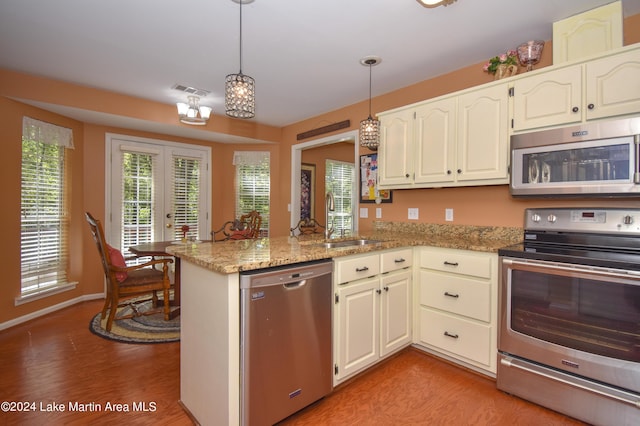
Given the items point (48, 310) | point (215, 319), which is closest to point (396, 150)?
point (215, 319)

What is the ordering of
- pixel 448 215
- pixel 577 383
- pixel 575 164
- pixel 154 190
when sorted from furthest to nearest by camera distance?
pixel 154 190, pixel 448 215, pixel 575 164, pixel 577 383

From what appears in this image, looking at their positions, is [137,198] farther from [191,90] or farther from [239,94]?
[239,94]

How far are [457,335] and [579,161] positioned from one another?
140 centimetres

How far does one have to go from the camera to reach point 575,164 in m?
2.00

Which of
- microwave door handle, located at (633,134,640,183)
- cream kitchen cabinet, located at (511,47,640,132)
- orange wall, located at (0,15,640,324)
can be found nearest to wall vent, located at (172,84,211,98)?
orange wall, located at (0,15,640,324)

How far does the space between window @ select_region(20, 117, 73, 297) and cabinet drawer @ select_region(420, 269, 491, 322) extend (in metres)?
3.99

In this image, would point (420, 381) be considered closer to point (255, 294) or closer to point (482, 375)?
point (482, 375)

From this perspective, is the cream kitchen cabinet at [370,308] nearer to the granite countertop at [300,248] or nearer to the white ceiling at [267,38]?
the granite countertop at [300,248]

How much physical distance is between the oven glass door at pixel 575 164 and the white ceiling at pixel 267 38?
2.94 ft

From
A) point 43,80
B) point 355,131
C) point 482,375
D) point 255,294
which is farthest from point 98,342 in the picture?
point 355,131

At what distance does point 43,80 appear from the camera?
10.4 feet

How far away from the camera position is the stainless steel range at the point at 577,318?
5.29ft

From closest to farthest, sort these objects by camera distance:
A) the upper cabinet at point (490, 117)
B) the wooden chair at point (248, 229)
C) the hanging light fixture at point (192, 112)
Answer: the upper cabinet at point (490, 117)
the hanging light fixture at point (192, 112)
the wooden chair at point (248, 229)

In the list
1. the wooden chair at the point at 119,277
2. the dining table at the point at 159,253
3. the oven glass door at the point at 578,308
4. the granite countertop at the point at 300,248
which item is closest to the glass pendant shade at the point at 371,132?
the granite countertop at the point at 300,248
